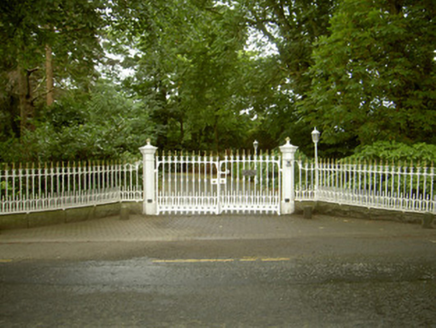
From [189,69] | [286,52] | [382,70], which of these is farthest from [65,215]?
[189,69]

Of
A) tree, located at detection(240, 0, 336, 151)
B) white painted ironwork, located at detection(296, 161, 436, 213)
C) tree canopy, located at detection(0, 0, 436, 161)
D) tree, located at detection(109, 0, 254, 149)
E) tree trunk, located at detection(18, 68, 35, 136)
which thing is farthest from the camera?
tree, located at detection(240, 0, 336, 151)

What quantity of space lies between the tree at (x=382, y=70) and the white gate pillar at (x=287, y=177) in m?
4.54

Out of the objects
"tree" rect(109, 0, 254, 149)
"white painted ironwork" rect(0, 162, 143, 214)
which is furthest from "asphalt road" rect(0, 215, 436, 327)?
"tree" rect(109, 0, 254, 149)

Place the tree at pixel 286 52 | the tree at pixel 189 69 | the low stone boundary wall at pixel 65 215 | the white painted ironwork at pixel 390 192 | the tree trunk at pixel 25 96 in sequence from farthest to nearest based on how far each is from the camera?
the tree at pixel 286 52 < the tree trunk at pixel 25 96 < the tree at pixel 189 69 < the white painted ironwork at pixel 390 192 < the low stone boundary wall at pixel 65 215

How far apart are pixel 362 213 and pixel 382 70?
6396 millimetres

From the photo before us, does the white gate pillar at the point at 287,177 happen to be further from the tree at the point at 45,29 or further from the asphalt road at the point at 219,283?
the tree at the point at 45,29

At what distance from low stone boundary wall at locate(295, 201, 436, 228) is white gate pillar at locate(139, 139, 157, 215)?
14.0 ft

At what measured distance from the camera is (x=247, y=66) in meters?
24.2

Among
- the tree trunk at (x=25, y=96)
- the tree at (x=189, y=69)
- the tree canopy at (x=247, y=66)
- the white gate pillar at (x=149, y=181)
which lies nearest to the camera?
the white gate pillar at (x=149, y=181)

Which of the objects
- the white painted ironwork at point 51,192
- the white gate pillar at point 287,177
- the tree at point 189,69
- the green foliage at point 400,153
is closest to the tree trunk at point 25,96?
the tree at point 189,69

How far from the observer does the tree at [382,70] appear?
1441 cm

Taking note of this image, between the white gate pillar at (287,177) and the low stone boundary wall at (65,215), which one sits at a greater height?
the white gate pillar at (287,177)

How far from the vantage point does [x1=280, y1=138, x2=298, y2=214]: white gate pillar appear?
11.3 m

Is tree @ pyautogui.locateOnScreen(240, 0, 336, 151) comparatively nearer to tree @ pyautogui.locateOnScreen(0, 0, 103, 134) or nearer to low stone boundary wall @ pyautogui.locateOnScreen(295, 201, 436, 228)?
low stone boundary wall @ pyautogui.locateOnScreen(295, 201, 436, 228)
